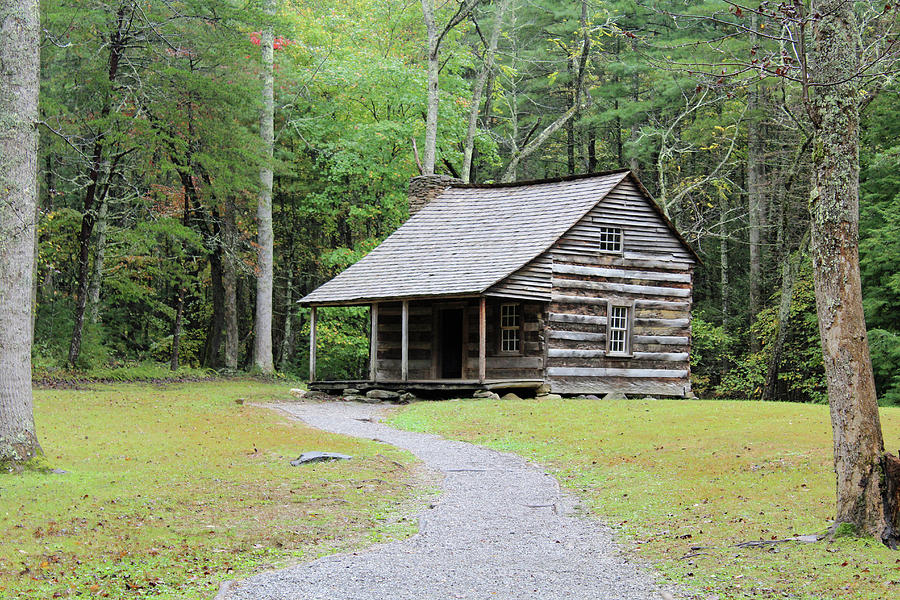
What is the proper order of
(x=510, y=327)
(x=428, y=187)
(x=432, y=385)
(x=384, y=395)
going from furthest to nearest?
1. (x=428, y=187)
2. (x=384, y=395)
3. (x=510, y=327)
4. (x=432, y=385)

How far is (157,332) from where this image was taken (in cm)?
4325

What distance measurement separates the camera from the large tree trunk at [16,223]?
40.9ft

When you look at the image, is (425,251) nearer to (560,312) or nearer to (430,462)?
(560,312)

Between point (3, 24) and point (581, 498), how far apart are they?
10287 mm

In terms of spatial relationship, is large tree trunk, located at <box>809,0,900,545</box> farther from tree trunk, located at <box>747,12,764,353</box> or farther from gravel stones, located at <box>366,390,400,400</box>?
tree trunk, located at <box>747,12,764,353</box>

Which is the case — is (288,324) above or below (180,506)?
above

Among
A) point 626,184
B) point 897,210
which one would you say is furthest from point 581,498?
point 897,210

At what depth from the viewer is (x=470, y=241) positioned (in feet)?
94.2

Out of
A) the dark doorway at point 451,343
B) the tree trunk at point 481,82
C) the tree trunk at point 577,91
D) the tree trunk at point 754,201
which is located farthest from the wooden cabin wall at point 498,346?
the tree trunk at point 754,201

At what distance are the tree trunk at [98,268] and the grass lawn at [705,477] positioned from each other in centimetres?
1507

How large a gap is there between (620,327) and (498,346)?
3.79 meters

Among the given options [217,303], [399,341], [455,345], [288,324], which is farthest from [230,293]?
[455,345]

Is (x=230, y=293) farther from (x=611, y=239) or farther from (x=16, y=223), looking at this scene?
(x=16, y=223)

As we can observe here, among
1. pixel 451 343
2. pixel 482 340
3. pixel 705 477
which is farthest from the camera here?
pixel 451 343
